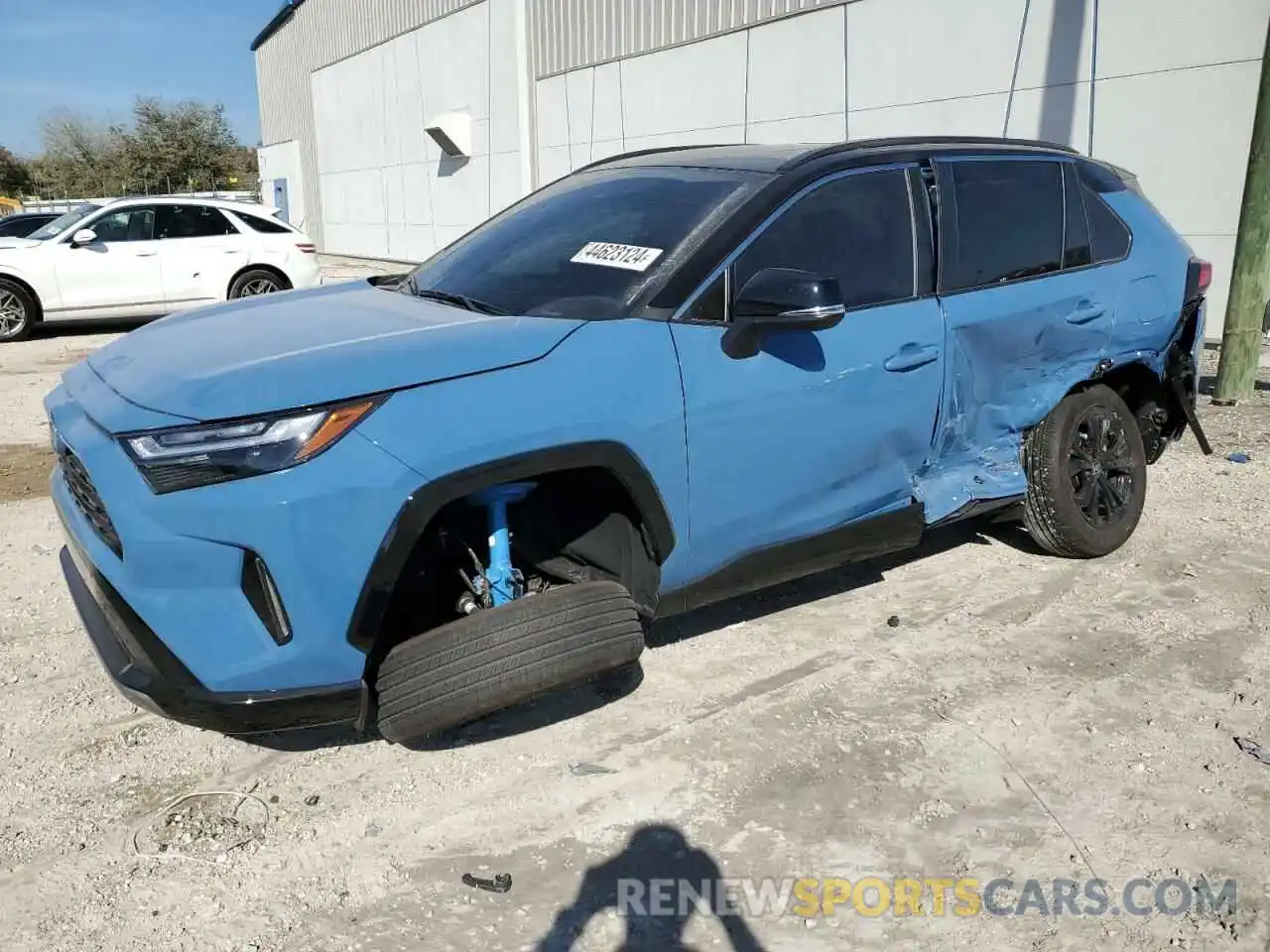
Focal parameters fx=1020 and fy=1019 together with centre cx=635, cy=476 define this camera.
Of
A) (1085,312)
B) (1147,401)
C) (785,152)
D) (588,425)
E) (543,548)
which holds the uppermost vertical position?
(785,152)

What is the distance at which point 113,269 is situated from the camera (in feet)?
38.1

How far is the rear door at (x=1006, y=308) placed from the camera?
3889mm

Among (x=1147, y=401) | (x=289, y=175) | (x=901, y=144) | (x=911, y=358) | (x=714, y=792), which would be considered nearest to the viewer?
(x=714, y=792)

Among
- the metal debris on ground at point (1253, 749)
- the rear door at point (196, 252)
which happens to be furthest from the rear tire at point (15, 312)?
the metal debris on ground at point (1253, 749)

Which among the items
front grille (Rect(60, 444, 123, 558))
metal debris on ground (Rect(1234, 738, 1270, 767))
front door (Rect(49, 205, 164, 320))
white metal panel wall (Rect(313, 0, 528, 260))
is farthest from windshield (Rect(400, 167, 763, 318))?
white metal panel wall (Rect(313, 0, 528, 260))

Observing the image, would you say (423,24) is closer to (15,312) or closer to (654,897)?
(15,312)

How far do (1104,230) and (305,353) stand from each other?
3.58 metres

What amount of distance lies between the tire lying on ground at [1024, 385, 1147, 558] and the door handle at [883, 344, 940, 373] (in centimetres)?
94

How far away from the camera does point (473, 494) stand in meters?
2.79

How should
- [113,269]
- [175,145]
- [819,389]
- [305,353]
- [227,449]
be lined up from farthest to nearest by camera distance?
1. [175,145]
2. [113,269]
3. [819,389]
4. [305,353]
5. [227,449]

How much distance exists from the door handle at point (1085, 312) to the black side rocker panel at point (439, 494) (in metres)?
2.37

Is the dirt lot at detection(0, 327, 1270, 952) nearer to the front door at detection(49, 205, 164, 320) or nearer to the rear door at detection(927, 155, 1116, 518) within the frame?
the rear door at detection(927, 155, 1116, 518)

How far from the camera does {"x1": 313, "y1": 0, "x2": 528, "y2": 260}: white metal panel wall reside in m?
20.5

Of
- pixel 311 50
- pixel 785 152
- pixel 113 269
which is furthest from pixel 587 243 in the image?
pixel 311 50
